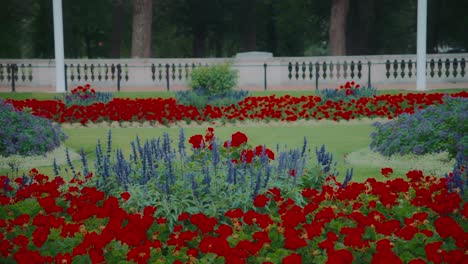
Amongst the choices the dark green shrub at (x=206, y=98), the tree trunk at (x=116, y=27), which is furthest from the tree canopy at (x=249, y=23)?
the dark green shrub at (x=206, y=98)

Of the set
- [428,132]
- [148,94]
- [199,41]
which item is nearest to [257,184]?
[428,132]

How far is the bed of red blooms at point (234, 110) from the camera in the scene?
629 inches

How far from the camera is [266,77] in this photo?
1080 inches

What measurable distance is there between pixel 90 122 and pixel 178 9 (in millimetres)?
30169

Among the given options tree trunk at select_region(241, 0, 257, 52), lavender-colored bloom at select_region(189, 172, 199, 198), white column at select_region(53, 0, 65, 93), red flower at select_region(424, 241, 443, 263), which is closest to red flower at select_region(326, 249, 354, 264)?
red flower at select_region(424, 241, 443, 263)

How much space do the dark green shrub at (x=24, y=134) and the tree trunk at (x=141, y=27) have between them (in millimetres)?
18720

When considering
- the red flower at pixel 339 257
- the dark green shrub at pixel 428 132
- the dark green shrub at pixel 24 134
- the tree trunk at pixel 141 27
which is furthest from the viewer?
the tree trunk at pixel 141 27

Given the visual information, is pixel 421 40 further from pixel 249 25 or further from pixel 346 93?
pixel 249 25

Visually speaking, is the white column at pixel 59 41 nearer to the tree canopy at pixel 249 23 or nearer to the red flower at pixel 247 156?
A: the tree canopy at pixel 249 23

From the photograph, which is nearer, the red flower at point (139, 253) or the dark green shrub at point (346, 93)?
the red flower at point (139, 253)

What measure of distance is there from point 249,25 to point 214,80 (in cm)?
2515

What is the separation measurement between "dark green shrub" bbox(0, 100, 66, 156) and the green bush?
7329mm

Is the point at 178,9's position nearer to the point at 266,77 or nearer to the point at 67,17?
the point at 67,17

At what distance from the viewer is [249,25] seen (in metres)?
43.6
